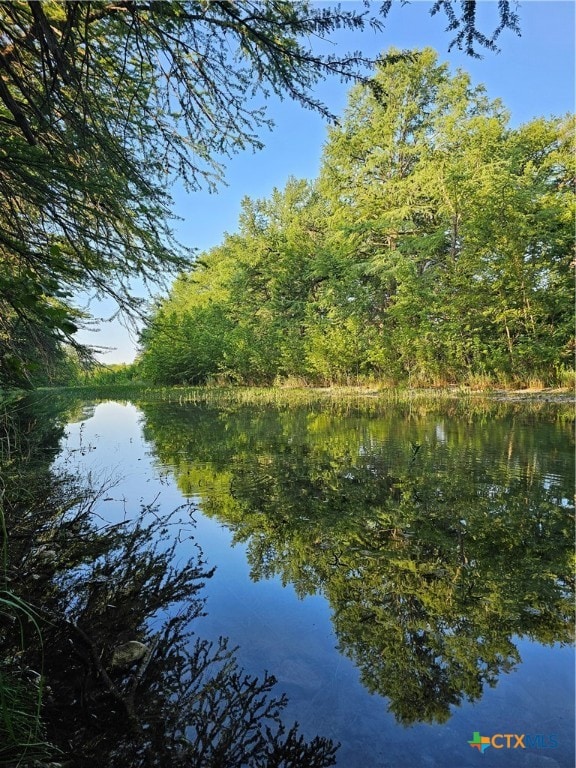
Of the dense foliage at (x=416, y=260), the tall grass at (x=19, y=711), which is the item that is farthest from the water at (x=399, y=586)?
the dense foliage at (x=416, y=260)

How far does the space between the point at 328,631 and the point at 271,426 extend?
8691mm

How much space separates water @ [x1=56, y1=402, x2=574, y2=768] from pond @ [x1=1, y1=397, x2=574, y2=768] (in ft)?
0.03

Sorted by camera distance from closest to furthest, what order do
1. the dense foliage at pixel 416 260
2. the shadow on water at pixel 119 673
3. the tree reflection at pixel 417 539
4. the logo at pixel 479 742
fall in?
1. the shadow on water at pixel 119 673
2. the logo at pixel 479 742
3. the tree reflection at pixel 417 539
4. the dense foliage at pixel 416 260

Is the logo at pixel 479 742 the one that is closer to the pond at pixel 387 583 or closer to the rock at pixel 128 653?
the pond at pixel 387 583

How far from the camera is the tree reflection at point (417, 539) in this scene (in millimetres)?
2414

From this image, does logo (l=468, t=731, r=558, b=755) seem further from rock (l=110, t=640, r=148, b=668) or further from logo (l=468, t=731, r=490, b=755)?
rock (l=110, t=640, r=148, b=668)

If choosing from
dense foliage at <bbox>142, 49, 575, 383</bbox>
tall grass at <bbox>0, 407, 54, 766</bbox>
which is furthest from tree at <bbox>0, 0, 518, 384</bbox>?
dense foliage at <bbox>142, 49, 575, 383</bbox>

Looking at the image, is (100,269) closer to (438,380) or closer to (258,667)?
(258,667)

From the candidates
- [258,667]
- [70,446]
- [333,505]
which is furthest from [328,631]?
[70,446]

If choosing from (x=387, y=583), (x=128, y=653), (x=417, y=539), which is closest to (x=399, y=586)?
(x=387, y=583)

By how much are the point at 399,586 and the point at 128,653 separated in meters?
1.74

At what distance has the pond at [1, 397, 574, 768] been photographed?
2.02m

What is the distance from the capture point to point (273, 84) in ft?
12.9

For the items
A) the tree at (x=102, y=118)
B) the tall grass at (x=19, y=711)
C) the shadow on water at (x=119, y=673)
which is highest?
the tree at (x=102, y=118)
